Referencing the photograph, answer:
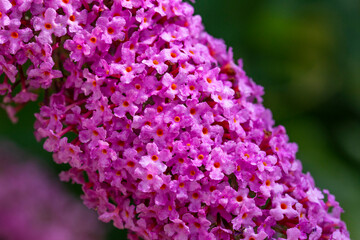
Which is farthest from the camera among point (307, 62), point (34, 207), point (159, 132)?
point (307, 62)

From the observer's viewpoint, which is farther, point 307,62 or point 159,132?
point 307,62

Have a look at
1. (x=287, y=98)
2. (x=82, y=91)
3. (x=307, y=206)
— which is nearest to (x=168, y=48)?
(x=82, y=91)

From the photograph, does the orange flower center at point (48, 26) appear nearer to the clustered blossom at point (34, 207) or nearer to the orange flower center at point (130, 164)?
the orange flower center at point (130, 164)

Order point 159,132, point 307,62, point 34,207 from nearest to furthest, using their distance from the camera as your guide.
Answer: point 159,132, point 34,207, point 307,62

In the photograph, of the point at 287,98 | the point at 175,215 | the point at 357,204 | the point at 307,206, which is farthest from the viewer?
the point at 287,98

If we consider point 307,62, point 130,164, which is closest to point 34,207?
point 130,164

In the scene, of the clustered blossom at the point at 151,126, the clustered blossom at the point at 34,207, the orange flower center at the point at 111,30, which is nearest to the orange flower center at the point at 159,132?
the clustered blossom at the point at 151,126

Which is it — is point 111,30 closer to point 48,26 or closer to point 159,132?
point 48,26

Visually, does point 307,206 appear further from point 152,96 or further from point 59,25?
point 59,25
